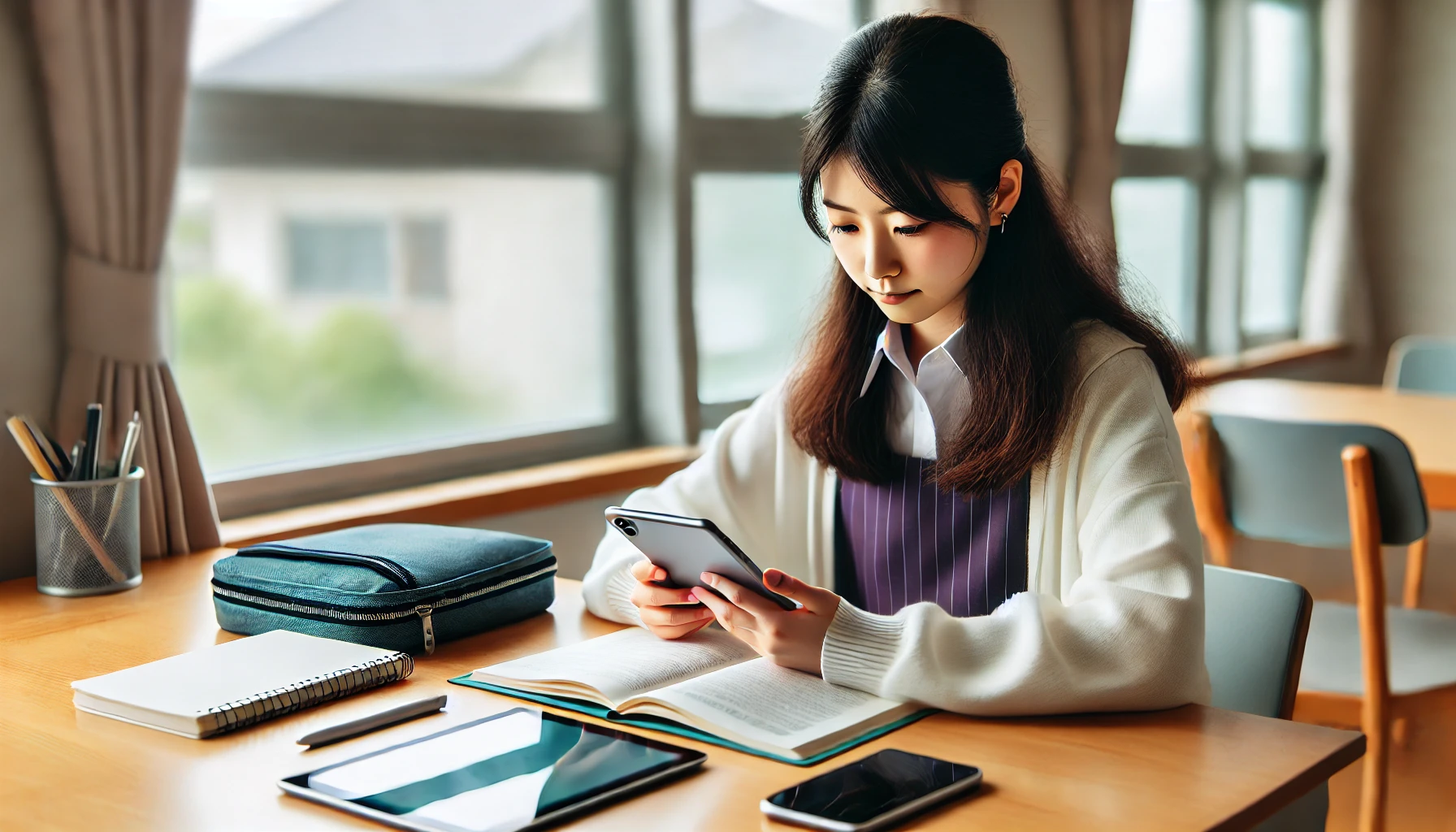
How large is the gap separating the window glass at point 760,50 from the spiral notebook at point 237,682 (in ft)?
5.33

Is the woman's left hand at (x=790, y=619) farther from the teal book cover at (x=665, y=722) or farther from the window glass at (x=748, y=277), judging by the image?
the window glass at (x=748, y=277)

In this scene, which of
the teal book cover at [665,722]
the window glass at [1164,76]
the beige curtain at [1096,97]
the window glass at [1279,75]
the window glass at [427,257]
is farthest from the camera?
the window glass at [1279,75]

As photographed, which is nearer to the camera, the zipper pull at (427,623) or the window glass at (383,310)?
the zipper pull at (427,623)

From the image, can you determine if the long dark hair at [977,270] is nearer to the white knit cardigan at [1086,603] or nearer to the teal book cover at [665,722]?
the white knit cardigan at [1086,603]

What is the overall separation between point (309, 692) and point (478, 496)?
41.2 inches

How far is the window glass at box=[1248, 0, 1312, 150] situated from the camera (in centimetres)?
498

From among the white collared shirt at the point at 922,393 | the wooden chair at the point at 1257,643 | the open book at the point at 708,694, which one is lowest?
the wooden chair at the point at 1257,643

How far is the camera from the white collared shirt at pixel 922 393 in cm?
144

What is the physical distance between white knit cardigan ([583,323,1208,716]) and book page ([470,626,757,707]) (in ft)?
0.31

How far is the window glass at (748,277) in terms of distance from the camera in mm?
2775

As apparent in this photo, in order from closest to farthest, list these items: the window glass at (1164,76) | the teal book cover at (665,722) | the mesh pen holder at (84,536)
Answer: the teal book cover at (665,722) < the mesh pen holder at (84,536) < the window glass at (1164,76)

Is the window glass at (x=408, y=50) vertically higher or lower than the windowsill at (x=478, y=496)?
higher

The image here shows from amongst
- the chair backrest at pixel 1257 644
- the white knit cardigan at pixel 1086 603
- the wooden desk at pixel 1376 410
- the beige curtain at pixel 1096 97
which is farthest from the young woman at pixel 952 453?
the beige curtain at pixel 1096 97

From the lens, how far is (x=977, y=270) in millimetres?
1406
